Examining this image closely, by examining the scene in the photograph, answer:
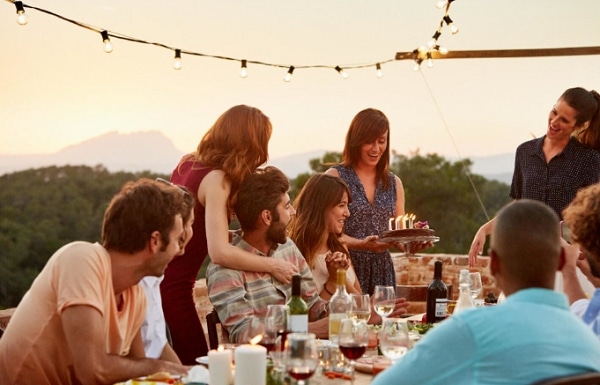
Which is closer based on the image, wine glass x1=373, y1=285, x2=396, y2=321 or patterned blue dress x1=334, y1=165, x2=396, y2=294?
wine glass x1=373, y1=285, x2=396, y2=321

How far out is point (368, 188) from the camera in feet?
16.6

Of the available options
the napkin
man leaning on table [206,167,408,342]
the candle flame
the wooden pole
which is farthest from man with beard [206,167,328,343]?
the wooden pole

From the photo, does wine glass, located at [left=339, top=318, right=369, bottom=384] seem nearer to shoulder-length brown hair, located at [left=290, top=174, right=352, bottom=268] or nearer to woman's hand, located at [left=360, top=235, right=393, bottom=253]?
shoulder-length brown hair, located at [left=290, top=174, right=352, bottom=268]

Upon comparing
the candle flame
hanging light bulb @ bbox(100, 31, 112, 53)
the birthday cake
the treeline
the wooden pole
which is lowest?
the treeline

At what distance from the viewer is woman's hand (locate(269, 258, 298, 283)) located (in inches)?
140

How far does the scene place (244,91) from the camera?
30.2 feet

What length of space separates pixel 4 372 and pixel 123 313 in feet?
1.32

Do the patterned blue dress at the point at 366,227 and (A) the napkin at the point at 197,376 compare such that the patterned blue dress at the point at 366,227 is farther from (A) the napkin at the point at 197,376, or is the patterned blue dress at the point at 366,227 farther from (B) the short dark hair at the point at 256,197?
(A) the napkin at the point at 197,376

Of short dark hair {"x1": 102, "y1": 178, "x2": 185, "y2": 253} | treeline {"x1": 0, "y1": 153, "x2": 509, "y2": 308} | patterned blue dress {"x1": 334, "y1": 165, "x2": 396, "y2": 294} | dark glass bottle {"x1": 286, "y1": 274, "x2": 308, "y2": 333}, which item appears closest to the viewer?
short dark hair {"x1": 102, "y1": 178, "x2": 185, "y2": 253}

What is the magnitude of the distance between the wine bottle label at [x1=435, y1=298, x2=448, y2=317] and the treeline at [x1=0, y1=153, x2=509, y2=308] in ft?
22.0

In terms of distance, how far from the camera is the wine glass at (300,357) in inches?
89.5

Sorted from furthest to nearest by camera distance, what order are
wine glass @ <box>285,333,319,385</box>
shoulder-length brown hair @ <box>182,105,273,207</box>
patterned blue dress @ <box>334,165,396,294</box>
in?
1. patterned blue dress @ <box>334,165,396,294</box>
2. shoulder-length brown hair @ <box>182,105,273,207</box>
3. wine glass @ <box>285,333,319,385</box>

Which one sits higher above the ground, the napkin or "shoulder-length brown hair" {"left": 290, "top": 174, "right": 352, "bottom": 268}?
"shoulder-length brown hair" {"left": 290, "top": 174, "right": 352, "bottom": 268}

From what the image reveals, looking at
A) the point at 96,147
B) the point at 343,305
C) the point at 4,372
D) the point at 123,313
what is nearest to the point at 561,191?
the point at 343,305
